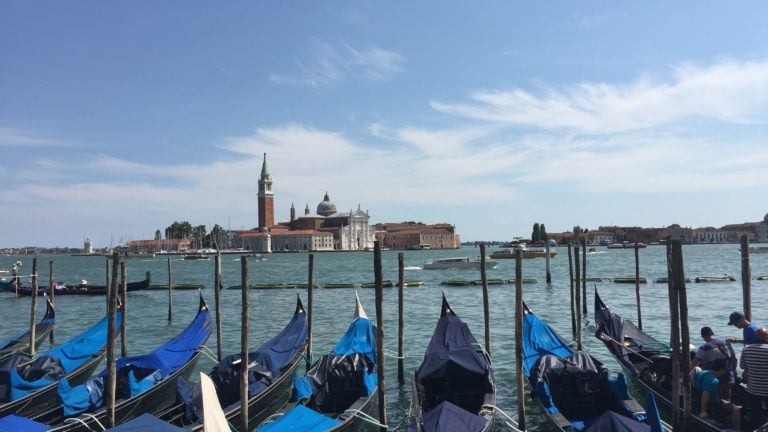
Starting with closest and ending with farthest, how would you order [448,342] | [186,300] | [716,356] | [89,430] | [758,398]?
[758,398] → [716,356] → [89,430] → [448,342] → [186,300]

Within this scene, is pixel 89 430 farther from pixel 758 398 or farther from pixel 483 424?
pixel 758 398

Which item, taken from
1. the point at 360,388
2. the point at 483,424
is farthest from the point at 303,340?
the point at 483,424

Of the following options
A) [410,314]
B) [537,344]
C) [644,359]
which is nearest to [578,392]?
[537,344]

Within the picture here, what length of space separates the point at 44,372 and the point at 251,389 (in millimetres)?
A: 3032

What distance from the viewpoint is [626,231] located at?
112750 millimetres

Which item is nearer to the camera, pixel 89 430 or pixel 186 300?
pixel 89 430

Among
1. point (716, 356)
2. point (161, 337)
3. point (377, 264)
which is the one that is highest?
point (377, 264)

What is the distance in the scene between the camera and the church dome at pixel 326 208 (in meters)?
108

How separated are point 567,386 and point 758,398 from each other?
6.47 ft

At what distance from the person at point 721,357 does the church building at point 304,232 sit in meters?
89.4

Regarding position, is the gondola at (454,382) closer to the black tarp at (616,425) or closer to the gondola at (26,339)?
the black tarp at (616,425)

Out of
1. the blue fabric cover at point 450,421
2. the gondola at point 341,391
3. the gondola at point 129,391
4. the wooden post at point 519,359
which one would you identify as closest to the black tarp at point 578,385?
the wooden post at point 519,359

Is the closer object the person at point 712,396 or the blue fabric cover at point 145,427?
the blue fabric cover at point 145,427

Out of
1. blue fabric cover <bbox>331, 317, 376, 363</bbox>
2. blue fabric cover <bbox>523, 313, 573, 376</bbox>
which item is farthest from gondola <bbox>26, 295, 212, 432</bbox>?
blue fabric cover <bbox>523, 313, 573, 376</bbox>
